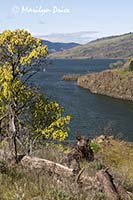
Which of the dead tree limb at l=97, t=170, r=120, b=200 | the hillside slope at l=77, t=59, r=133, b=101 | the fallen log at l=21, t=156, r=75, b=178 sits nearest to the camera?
the dead tree limb at l=97, t=170, r=120, b=200

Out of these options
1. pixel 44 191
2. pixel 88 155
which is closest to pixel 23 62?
pixel 88 155

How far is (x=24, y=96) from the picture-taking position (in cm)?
2058

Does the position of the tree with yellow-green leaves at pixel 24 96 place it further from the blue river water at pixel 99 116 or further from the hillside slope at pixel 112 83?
the hillside slope at pixel 112 83

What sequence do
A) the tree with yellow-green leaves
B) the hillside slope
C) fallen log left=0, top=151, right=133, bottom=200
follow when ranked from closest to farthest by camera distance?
fallen log left=0, top=151, right=133, bottom=200 → the tree with yellow-green leaves → the hillside slope

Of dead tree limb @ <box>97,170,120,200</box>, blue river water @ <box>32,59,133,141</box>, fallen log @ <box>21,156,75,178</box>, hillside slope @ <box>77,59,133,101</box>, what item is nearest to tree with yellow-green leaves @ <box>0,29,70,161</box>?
fallen log @ <box>21,156,75,178</box>

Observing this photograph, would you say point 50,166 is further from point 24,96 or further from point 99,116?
point 99,116

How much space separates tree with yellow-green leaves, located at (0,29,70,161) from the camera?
64.7 ft

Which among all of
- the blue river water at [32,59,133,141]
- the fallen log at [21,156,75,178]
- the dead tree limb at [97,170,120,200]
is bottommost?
the blue river water at [32,59,133,141]

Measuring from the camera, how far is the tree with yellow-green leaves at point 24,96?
19.7m

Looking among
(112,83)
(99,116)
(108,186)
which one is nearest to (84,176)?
(108,186)

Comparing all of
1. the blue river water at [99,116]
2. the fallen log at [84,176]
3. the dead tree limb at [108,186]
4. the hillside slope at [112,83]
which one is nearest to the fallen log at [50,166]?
the fallen log at [84,176]

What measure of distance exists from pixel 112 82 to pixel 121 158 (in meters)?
131

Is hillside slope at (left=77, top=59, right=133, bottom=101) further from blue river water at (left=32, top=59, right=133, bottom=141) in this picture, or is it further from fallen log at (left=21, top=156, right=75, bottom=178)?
fallen log at (left=21, top=156, right=75, bottom=178)

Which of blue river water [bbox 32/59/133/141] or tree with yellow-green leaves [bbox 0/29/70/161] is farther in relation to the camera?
blue river water [bbox 32/59/133/141]
